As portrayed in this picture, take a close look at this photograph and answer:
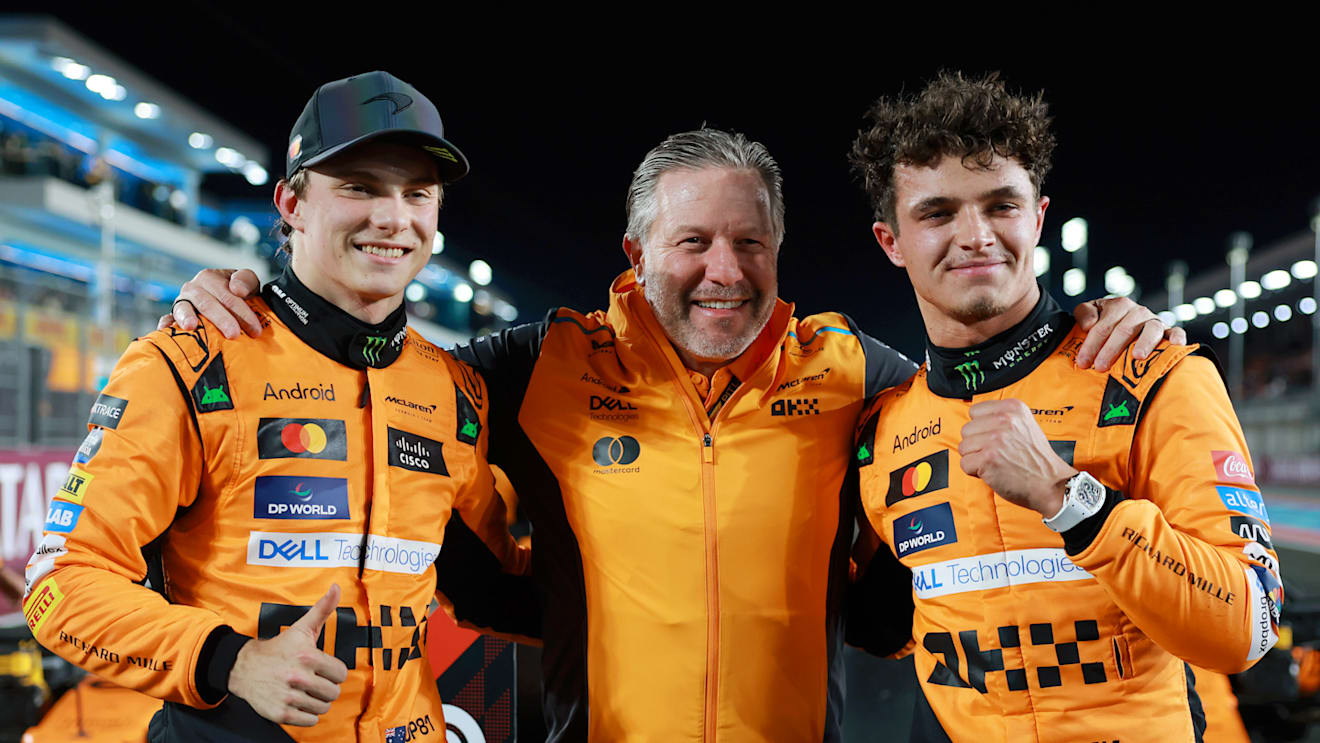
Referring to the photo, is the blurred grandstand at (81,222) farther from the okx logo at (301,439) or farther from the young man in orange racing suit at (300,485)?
the okx logo at (301,439)

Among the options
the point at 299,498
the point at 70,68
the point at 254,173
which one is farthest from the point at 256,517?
the point at 254,173

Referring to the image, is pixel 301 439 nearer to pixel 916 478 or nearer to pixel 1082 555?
pixel 916 478

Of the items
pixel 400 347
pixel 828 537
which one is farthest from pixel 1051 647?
pixel 400 347

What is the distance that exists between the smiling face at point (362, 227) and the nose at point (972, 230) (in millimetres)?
1454

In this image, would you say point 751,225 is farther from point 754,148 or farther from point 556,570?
point 556,570

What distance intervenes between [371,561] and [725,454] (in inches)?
40.5

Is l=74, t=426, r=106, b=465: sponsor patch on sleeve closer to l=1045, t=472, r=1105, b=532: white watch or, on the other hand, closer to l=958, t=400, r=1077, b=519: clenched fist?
l=958, t=400, r=1077, b=519: clenched fist

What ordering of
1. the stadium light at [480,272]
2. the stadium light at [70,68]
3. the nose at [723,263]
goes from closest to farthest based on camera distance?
the nose at [723,263], the stadium light at [70,68], the stadium light at [480,272]

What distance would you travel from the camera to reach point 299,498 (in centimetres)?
228

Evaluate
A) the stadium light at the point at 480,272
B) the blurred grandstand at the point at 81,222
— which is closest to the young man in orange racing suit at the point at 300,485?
the blurred grandstand at the point at 81,222

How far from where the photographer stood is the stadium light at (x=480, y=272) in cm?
4731

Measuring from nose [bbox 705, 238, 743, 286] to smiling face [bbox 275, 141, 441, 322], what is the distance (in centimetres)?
84

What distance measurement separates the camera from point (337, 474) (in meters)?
2.33

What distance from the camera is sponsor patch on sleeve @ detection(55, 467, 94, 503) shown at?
205 cm
